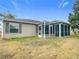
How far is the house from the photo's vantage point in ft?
75.5

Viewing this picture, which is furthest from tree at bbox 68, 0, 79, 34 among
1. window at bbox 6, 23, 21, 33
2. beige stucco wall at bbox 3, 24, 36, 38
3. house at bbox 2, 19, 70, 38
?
window at bbox 6, 23, 21, 33

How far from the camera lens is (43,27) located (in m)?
27.3

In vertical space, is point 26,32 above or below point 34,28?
below

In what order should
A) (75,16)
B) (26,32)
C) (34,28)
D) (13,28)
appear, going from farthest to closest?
1. (75,16)
2. (34,28)
3. (26,32)
4. (13,28)

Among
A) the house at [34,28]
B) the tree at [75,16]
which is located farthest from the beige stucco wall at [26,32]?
the tree at [75,16]

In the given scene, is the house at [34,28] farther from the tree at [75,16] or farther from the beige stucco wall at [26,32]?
the tree at [75,16]

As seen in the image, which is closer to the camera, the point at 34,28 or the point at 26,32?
the point at 26,32

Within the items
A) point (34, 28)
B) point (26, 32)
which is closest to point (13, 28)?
point (26, 32)

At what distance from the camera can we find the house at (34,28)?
23.0m

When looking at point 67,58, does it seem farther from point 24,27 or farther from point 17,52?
point 24,27

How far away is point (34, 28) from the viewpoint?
26.9 metres

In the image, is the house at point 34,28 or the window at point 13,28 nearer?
the window at point 13,28

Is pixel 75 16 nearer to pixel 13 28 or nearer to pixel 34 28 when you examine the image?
pixel 34 28

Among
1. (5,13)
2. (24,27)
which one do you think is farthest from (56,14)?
(5,13)
